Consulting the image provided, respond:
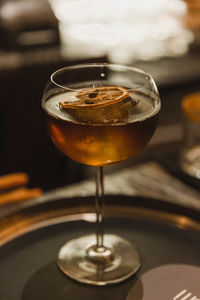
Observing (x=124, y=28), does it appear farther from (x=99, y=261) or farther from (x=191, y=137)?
(x=99, y=261)

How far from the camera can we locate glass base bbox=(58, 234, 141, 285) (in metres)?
0.73

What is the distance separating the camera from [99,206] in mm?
789

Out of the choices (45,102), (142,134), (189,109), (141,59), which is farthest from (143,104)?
(141,59)

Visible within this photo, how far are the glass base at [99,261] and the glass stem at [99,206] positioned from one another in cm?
2

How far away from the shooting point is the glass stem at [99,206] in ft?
2.56

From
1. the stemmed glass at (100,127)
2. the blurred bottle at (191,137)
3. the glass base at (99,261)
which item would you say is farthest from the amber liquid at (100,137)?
the blurred bottle at (191,137)

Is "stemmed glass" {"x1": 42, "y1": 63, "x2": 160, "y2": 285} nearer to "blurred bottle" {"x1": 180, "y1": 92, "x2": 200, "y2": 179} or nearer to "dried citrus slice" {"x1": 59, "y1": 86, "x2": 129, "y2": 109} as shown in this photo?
"dried citrus slice" {"x1": 59, "y1": 86, "x2": 129, "y2": 109}

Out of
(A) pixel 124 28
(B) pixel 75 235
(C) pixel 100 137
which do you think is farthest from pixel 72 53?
(C) pixel 100 137

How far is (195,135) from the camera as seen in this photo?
1.15m

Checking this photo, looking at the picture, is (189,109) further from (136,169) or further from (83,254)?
(83,254)

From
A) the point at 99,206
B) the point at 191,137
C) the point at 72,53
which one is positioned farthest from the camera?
the point at 72,53

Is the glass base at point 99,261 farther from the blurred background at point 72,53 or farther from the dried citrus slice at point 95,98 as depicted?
the blurred background at point 72,53


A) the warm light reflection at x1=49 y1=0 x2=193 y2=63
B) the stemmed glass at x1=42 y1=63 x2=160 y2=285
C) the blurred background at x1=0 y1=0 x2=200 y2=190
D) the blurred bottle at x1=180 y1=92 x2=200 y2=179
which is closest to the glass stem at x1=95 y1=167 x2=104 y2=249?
the stemmed glass at x1=42 y1=63 x2=160 y2=285

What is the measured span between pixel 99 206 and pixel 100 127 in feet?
0.64
